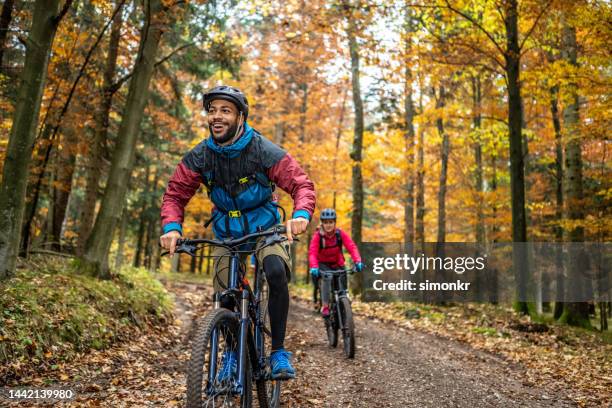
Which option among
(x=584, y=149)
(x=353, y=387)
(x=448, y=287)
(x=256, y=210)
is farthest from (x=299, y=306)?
(x=256, y=210)

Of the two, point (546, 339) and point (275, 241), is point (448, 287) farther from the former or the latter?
point (275, 241)

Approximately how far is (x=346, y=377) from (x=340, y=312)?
2.04m

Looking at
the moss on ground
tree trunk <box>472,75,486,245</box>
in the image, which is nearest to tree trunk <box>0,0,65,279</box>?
the moss on ground

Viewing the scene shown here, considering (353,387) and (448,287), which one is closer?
(353,387)

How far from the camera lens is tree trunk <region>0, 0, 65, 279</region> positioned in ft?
24.3

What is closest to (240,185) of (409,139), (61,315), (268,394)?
(268,394)

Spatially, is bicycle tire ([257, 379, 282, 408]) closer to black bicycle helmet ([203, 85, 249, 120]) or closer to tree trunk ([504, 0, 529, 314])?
black bicycle helmet ([203, 85, 249, 120])

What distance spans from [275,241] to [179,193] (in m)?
1.06

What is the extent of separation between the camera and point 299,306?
16.1 meters

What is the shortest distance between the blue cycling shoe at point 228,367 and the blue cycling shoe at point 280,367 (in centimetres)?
51

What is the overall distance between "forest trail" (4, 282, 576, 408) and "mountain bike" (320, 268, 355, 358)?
10.4 inches

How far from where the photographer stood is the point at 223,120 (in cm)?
398

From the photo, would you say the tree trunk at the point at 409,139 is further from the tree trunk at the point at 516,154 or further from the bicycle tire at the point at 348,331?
the bicycle tire at the point at 348,331

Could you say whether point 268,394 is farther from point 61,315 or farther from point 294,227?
point 61,315
